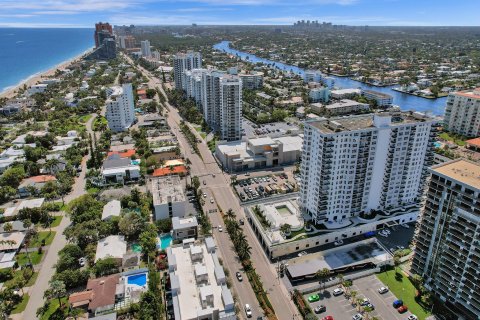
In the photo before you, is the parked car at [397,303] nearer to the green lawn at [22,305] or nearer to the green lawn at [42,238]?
the green lawn at [22,305]

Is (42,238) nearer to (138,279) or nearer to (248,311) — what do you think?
(138,279)

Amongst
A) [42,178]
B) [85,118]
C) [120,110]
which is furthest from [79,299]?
[85,118]

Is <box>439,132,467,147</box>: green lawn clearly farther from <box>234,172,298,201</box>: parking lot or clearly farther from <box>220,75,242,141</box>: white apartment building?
<box>220,75,242,141</box>: white apartment building

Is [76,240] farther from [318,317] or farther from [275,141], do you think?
[275,141]

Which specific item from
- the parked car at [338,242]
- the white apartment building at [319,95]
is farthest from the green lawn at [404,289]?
the white apartment building at [319,95]

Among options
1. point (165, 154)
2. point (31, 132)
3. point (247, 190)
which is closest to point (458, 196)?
point (247, 190)

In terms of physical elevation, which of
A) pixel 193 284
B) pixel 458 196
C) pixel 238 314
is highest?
pixel 458 196
